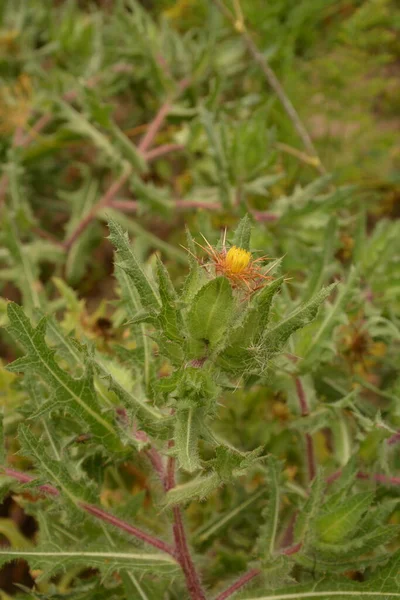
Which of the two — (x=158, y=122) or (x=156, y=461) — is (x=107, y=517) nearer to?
(x=156, y=461)

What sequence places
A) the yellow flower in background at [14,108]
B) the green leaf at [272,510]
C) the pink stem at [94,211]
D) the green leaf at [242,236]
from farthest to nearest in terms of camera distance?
1. the yellow flower in background at [14,108]
2. the pink stem at [94,211]
3. the green leaf at [272,510]
4. the green leaf at [242,236]

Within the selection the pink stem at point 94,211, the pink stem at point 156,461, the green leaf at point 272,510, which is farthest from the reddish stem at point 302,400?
the pink stem at point 94,211

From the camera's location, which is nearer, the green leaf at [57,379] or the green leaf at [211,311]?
the green leaf at [211,311]

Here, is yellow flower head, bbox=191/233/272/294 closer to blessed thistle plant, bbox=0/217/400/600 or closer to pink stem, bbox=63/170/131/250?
blessed thistle plant, bbox=0/217/400/600

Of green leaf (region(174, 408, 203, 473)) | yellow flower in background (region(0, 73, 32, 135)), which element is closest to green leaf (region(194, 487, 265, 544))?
green leaf (region(174, 408, 203, 473))

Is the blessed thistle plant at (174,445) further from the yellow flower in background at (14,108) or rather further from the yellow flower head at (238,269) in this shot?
the yellow flower in background at (14,108)

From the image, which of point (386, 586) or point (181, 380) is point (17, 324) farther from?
point (386, 586)

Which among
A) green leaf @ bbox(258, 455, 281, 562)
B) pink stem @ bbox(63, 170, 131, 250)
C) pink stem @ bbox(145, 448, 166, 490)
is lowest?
green leaf @ bbox(258, 455, 281, 562)
